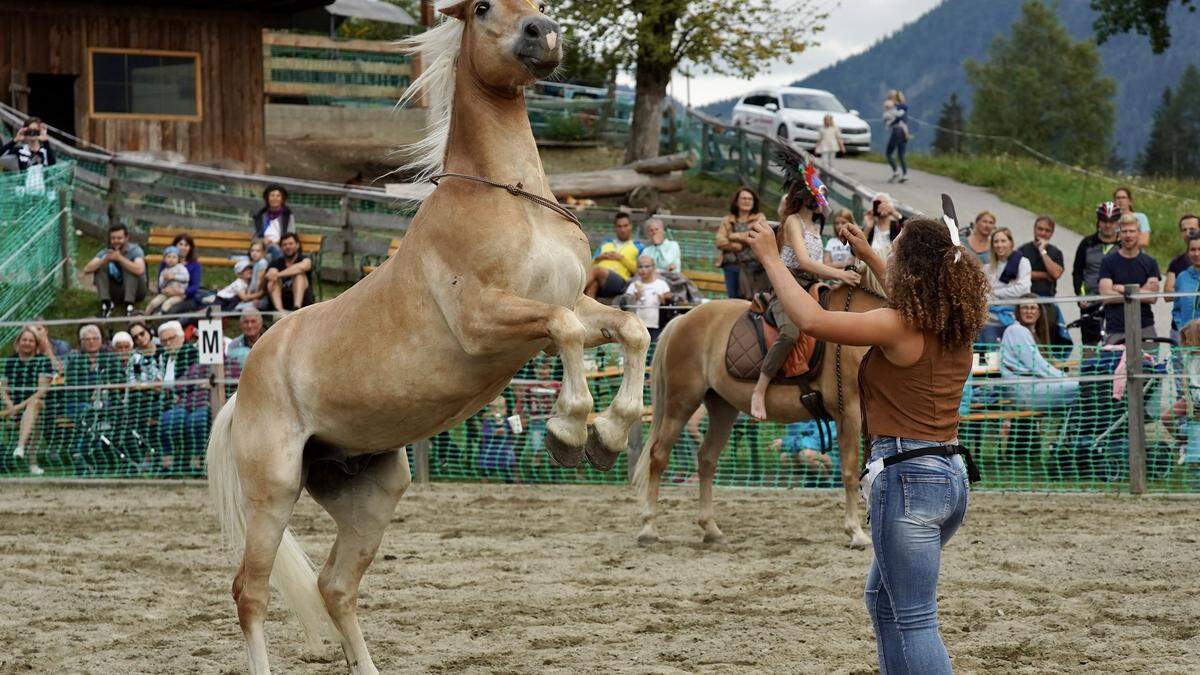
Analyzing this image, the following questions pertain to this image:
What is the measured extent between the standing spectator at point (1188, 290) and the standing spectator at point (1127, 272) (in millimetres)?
186

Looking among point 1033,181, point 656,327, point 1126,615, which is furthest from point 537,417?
point 1033,181

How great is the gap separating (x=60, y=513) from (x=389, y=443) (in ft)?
21.6

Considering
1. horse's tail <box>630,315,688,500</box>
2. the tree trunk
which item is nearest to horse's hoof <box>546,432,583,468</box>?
horse's tail <box>630,315,688,500</box>

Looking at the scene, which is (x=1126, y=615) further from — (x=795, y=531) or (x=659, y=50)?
(x=659, y=50)

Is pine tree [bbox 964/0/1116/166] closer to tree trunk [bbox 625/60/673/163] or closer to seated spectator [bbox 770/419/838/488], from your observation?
tree trunk [bbox 625/60/673/163]

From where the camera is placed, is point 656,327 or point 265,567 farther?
point 656,327

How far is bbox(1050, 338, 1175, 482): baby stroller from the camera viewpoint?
36.2 ft

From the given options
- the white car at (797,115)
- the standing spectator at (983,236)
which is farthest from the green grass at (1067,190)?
the standing spectator at (983,236)

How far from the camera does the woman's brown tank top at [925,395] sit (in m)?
4.82

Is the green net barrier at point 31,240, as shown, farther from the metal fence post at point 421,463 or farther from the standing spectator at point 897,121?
the standing spectator at point 897,121

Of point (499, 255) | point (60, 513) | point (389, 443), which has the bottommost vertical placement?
point (60, 513)

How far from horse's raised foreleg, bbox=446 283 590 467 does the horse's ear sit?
3.81 ft

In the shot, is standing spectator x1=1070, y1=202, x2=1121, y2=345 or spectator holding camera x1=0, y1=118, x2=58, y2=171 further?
spectator holding camera x1=0, y1=118, x2=58, y2=171

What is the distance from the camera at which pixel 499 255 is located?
524cm
